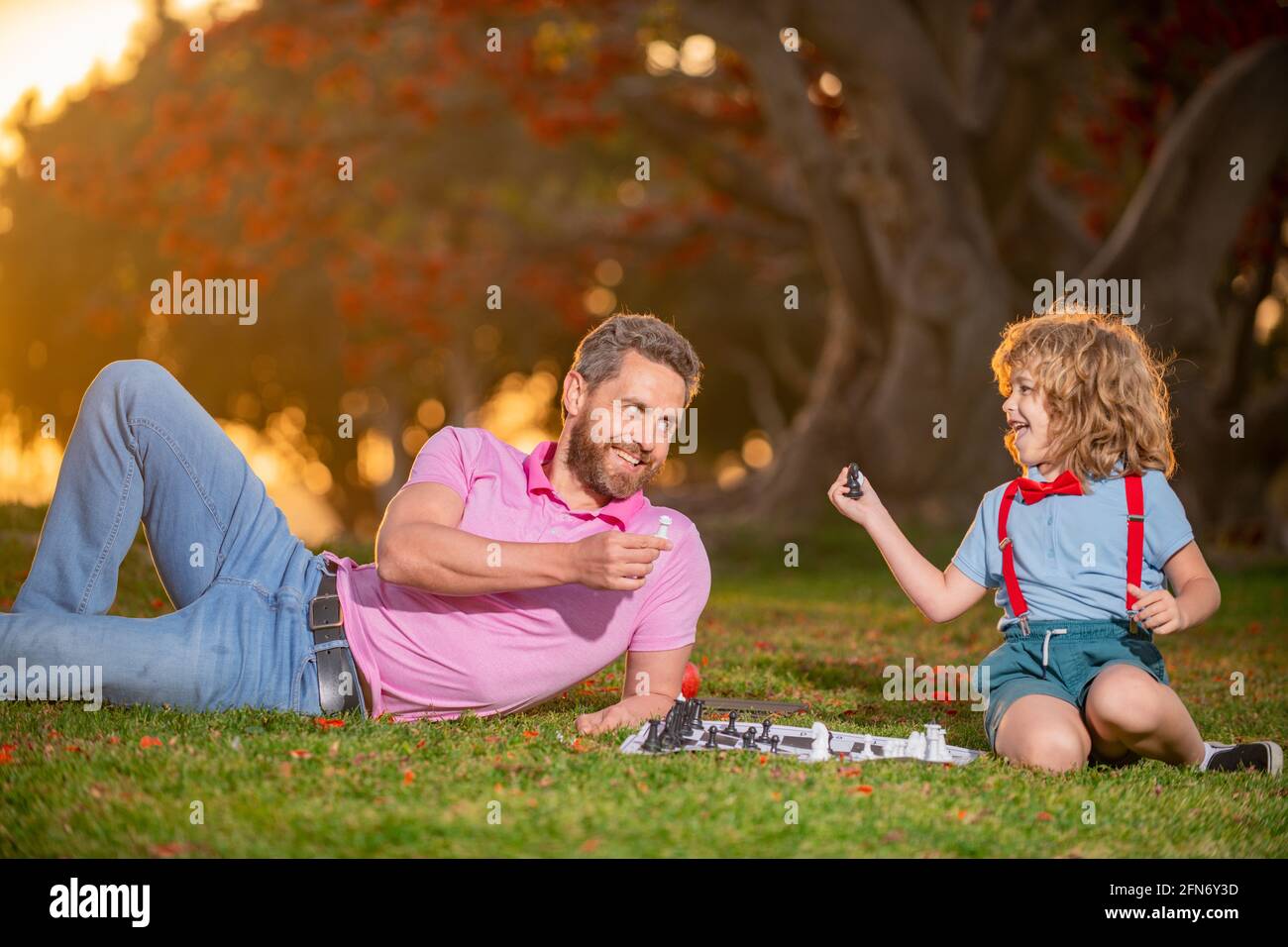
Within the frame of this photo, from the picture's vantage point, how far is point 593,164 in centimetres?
2397

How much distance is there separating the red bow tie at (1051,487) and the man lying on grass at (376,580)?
1.08 metres

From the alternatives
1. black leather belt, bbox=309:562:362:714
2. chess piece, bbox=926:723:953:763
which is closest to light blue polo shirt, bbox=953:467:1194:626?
chess piece, bbox=926:723:953:763

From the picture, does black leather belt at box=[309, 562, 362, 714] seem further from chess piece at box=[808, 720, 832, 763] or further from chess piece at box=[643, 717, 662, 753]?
chess piece at box=[808, 720, 832, 763]

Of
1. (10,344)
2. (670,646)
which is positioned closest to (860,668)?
(670,646)

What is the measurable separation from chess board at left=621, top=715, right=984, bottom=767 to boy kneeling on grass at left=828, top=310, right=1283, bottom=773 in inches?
9.8

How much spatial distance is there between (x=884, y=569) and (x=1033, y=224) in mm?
4959

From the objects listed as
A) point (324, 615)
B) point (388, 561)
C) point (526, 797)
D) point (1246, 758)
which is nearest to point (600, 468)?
point (388, 561)

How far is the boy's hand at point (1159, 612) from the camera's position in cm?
419

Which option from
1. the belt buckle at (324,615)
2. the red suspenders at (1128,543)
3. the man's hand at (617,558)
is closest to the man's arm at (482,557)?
the man's hand at (617,558)

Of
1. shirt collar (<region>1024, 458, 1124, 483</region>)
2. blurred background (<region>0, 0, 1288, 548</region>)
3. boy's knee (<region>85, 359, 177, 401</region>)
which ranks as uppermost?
blurred background (<region>0, 0, 1288, 548</region>)

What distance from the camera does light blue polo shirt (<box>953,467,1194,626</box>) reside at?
447 centimetres

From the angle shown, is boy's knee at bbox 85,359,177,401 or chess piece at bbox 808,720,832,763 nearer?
chess piece at bbox 808,720,832,763

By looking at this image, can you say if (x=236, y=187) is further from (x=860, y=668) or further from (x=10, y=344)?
(x=860, y=668)

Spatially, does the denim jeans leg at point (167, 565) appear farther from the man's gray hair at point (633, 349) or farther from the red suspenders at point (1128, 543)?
the red suspenders at point (1128, 543)
